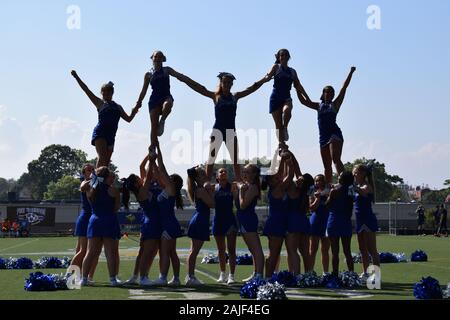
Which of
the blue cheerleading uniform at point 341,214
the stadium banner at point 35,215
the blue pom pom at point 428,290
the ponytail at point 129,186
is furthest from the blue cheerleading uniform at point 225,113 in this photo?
the stadium banner at point 35,215

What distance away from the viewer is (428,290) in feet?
31.0

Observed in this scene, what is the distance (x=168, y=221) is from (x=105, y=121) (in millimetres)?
2431

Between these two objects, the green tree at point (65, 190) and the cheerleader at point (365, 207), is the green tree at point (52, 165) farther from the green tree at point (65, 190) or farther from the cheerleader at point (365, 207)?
the cheerleader at point (365, 207)

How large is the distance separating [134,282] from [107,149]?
2635mm

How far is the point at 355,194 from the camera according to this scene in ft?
41.2

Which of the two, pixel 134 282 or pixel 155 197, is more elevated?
pixel 155 197

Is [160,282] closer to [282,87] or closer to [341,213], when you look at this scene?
[341,213]

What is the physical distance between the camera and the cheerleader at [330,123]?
44.6 ft

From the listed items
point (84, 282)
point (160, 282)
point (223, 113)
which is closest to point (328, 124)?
point (223, 113)

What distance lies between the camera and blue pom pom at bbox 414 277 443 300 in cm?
941

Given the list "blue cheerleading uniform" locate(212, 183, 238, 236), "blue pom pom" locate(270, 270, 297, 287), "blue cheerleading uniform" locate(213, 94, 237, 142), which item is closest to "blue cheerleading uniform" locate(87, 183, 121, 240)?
"blue cheerleading uniform" locate(212, 183, 238, 236)

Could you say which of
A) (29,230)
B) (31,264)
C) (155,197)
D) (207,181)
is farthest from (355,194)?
(29,230)
